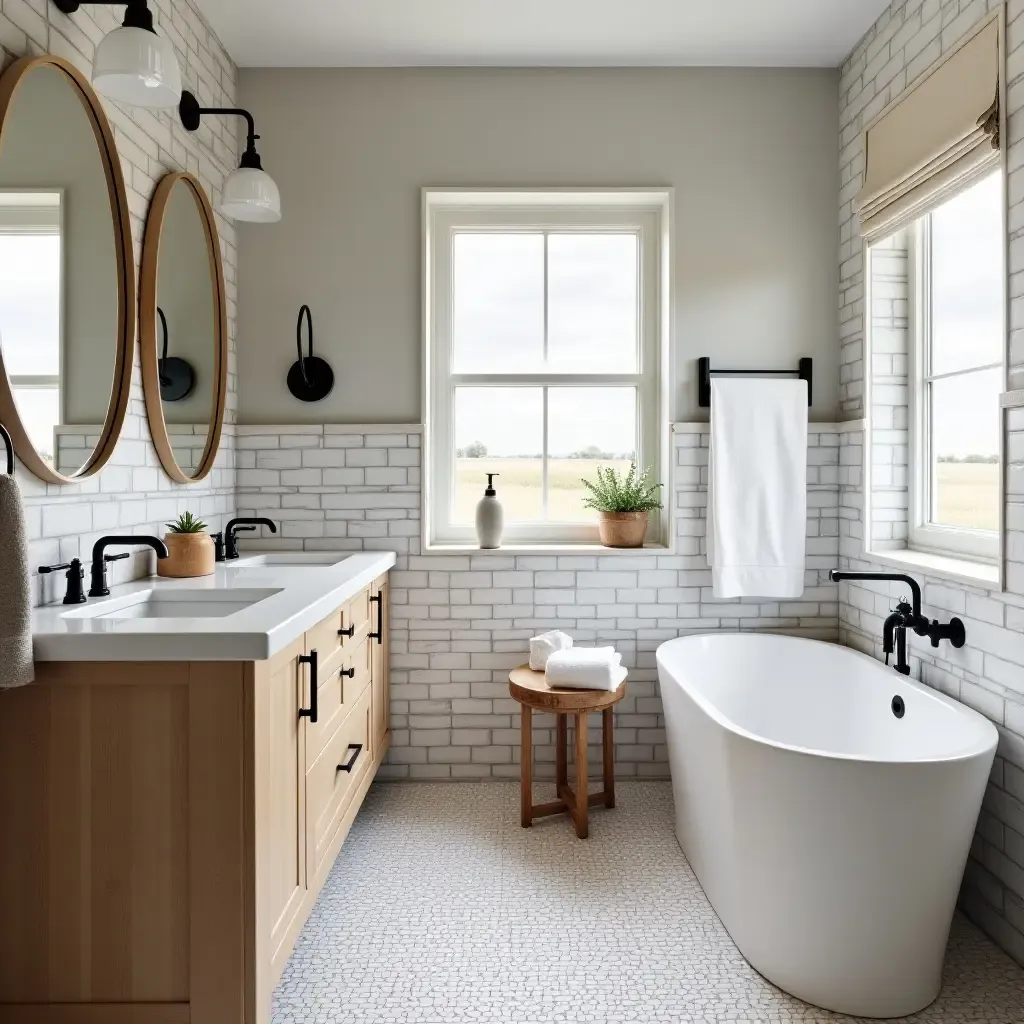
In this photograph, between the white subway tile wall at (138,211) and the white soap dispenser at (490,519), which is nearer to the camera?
the white subway tile wall at (138,211)

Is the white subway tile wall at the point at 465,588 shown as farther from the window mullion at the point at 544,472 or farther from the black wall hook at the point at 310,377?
the window mullion at the point at 544,472

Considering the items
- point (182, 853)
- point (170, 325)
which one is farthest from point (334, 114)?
point (182, 853)

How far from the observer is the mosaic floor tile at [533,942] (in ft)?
6.00

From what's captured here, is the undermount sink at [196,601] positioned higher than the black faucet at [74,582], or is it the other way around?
the black faucet at [74,582]

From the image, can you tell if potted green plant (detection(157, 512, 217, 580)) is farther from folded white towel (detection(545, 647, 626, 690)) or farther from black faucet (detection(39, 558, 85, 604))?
folded white towel (detection(545, 647, 626, 690))

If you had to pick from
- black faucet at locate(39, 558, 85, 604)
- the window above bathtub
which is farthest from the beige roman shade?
black faucet at locate(39, 558, 85, 604)

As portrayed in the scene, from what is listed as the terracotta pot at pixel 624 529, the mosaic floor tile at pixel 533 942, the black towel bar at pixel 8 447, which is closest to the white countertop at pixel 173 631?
the black towel bar at pixel 8 447

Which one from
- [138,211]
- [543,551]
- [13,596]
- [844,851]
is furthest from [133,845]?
[543,551]

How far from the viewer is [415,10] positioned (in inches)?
107

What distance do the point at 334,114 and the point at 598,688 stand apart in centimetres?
249

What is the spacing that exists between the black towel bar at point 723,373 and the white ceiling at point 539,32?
3.94 feet

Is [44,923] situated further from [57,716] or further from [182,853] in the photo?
[57,716]

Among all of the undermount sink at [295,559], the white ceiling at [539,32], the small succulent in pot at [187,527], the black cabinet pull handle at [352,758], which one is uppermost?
the white ceiling at [539,32]

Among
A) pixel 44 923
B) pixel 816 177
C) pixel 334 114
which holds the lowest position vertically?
pixel 44 923
